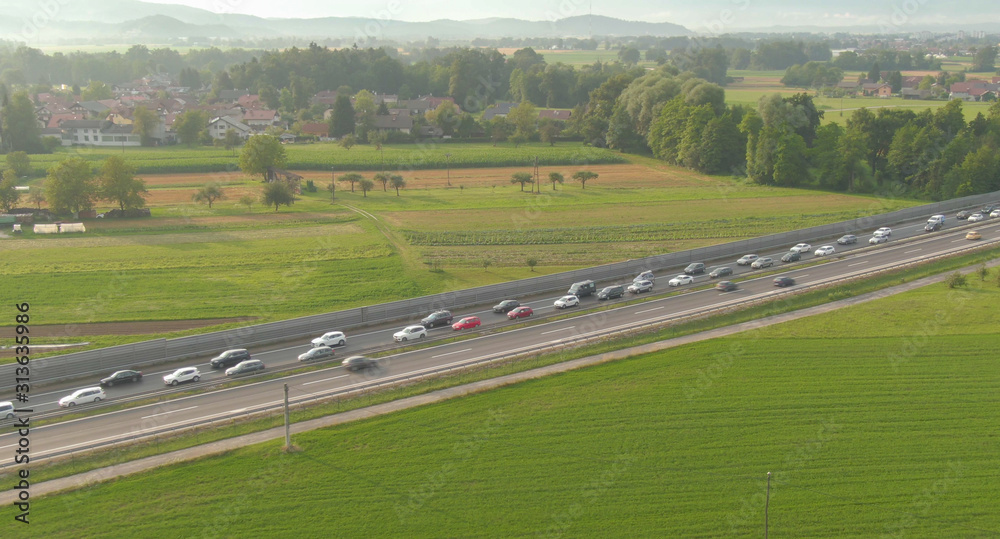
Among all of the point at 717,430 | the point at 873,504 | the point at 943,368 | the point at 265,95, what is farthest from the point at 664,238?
the point at 265,95

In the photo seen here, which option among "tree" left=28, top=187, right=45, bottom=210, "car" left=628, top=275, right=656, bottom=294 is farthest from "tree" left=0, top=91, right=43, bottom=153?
"car" left=628, top=275, right=656, bottom=294

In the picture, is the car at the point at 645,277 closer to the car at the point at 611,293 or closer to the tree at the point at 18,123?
the car at the point at 611,293

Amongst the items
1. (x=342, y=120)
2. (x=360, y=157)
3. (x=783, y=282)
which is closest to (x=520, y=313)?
(x=783, y=282)

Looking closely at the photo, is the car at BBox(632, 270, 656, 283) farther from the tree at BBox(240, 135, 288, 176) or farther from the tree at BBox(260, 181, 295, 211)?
the tree at BBox(240, 135, 288, 176)

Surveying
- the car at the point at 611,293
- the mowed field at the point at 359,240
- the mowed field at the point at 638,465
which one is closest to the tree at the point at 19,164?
the mowed field at the point at 359,240

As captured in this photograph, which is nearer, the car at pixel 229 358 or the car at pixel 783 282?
the car at pixel 229 358

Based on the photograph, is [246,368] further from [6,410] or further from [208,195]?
[208,195]

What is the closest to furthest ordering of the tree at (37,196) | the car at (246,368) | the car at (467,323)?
the car at (246,368)
the car at (467,323)
the tree at (37,196)

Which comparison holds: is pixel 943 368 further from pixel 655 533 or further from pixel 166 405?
pixel 166 405
